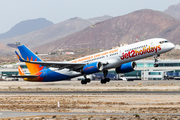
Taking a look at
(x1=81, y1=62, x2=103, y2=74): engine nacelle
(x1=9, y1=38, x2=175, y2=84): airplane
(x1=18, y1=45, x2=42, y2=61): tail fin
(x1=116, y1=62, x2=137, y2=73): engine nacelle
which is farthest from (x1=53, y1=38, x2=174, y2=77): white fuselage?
(x1=18, y1=45, x2=42, y2=61): tail fin

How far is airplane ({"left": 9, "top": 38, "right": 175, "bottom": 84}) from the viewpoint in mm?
51500

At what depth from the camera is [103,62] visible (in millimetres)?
55469

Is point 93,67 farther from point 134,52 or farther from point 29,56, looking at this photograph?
point 29,56

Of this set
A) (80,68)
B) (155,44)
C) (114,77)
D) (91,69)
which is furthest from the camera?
(114,77)

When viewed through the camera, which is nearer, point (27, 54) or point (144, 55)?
point (144, 55)

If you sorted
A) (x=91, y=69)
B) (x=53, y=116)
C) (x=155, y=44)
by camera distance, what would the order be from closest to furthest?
(x=53, y=116) → (x=155, y=44) → (x=91, y=69)

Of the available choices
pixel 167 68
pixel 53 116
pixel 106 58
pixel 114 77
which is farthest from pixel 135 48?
pixel 167 68

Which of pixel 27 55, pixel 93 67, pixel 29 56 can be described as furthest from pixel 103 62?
pixel 27 55

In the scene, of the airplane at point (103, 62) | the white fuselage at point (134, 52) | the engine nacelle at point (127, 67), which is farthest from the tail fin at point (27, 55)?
the engine nacelle at point (127, 67)

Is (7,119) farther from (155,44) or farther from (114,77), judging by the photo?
(114,77)

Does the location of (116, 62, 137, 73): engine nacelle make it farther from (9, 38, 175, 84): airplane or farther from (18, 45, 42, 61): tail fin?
(18, 45, 42, 61): tail fin

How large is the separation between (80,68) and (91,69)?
15.0 ft

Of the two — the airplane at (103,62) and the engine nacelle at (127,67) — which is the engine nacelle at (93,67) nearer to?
the airplane at (103,62)

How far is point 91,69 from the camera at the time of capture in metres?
55.4
